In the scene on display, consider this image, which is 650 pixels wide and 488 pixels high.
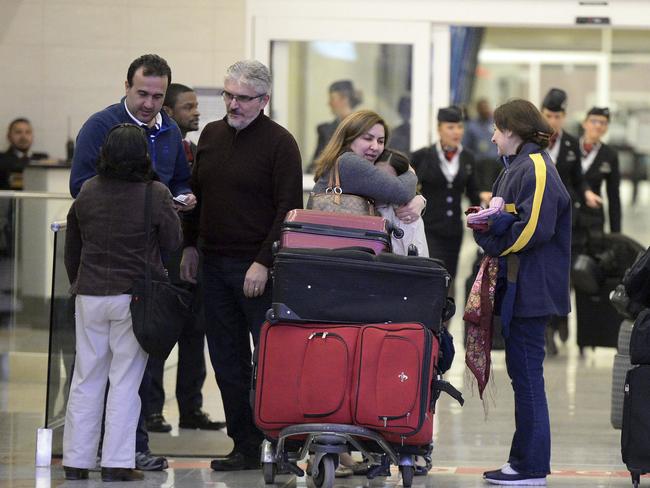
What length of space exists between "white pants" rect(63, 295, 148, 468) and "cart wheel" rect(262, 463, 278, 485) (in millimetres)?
591

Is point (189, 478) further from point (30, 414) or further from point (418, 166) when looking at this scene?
point (418, 166)

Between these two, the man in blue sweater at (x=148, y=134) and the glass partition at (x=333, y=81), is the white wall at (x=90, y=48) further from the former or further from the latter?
the man in blue sweater at (x=148, y=134)

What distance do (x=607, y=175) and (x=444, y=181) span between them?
4.91 feet

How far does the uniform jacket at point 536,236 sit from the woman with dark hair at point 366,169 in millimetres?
342

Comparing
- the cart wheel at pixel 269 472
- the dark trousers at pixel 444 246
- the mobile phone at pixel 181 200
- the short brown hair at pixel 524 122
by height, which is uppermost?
the short brown hair at pixel 524 122

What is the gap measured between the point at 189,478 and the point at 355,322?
120 centimetres

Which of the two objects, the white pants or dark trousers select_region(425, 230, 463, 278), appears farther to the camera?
dark trousers select_region(425, 230, 463, 278)

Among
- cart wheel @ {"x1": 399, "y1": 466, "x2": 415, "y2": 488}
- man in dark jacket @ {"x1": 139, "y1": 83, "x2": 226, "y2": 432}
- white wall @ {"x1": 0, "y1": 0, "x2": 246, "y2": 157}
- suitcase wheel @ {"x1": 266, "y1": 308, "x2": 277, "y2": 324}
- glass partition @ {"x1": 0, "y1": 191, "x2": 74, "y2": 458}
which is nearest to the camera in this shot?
suitcase wheel @ {"x1": 266, "y1": 308, "x2": 277, "y2": 324}

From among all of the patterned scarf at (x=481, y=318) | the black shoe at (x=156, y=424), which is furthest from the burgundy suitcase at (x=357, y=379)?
the black shoe at (x=156, y=424)

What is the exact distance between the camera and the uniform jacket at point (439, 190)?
9500 mm

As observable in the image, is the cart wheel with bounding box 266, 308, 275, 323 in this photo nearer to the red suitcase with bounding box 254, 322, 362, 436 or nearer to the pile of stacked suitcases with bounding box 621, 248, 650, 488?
the red suitcase with bounding box 254, 322, 362, 436

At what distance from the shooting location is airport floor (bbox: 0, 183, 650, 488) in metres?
5.89

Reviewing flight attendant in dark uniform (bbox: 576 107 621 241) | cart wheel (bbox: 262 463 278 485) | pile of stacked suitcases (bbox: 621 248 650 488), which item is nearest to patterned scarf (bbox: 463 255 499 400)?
pile of stacked suitcases (bbox: 621 248 650 488)

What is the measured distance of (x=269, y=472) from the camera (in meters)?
5.62
